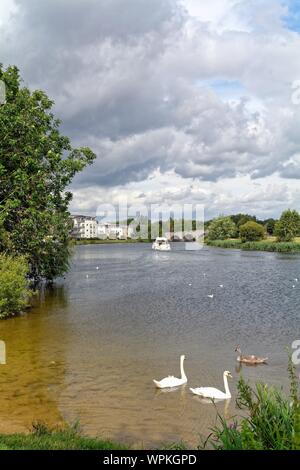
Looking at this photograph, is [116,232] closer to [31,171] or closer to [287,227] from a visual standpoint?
[287,227]

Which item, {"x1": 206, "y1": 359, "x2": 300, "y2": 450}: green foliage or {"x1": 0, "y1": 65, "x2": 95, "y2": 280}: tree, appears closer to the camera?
{"x1": 206, "y1": 359, "x2": 300, "y2": 450}: green foliage

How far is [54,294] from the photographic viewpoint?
36625 millimetres

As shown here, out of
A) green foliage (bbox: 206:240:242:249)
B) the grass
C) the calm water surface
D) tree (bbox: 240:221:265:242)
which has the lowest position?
the calm water surface

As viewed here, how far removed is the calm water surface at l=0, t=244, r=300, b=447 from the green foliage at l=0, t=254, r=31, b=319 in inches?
33.6

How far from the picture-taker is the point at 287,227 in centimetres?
11744

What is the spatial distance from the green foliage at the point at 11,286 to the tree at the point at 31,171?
7.10 feet

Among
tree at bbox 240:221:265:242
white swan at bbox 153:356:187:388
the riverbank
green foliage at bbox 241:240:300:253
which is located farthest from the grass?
tree at bbox 240:221:265:242

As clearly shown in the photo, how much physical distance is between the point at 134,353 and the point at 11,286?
29.2 ft

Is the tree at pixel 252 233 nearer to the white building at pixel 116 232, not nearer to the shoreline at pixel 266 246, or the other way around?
the shoreline at pixel 266 246

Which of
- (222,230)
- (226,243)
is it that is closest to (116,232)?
(222,230)

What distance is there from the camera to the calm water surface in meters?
12.1

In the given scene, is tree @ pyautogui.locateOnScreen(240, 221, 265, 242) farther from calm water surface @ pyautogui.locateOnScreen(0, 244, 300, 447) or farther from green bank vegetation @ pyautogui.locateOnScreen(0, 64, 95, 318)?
green bank vegetation @ pyautogui.locateOnScreen(0, 64, 95, 318)
